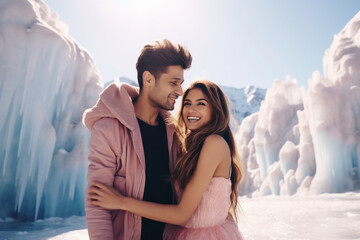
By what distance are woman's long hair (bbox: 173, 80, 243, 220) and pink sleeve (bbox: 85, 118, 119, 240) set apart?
729 millimetres

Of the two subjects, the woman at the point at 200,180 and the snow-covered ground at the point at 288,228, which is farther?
the snow-covered ground at the point at 288,228

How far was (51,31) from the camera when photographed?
14.0 meters

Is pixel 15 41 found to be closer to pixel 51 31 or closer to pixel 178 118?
pixel 51 31

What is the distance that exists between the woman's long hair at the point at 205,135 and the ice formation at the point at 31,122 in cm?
1211

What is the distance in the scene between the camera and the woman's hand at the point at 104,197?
2.45m

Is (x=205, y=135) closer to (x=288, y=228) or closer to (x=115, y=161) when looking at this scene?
(x=115, y=161)

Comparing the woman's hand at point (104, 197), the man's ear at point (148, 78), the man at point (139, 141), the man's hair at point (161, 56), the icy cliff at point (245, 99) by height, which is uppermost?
the icy cliff at point (245, 99)

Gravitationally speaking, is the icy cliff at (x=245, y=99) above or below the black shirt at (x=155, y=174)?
above

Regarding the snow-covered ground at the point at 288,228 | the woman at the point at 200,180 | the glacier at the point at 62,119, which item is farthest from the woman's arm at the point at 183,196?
the glacier at the point at 62,119

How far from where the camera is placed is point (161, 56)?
3.00 meters

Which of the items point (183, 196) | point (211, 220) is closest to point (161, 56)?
point (183, 196)

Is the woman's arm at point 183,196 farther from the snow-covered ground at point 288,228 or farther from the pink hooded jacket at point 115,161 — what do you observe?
the snow-covered ground at point 288,228

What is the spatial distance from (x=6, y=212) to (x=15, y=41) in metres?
8.06

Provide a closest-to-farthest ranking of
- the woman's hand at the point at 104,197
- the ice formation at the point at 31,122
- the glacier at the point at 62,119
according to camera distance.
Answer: the woman's hand at the point at 104,197 < the ice formation at the point at 31,122 < the glacier at the point at 62,119
